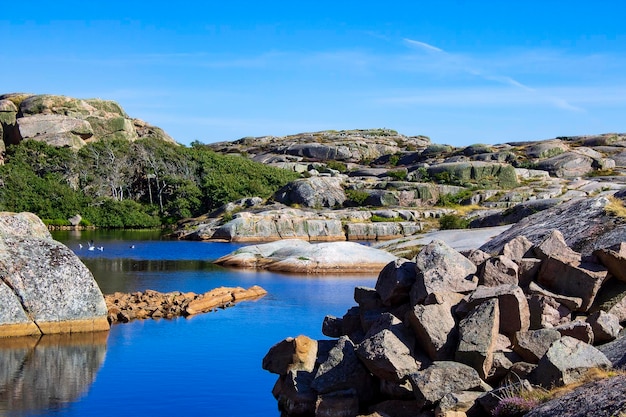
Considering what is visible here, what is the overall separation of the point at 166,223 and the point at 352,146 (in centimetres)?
6422

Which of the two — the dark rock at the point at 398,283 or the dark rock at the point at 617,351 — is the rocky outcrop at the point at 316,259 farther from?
the dark rock at the point at 617,351

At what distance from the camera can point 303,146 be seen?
16425 cm

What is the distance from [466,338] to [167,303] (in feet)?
72.8

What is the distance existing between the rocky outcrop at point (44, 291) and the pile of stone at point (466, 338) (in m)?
10.8

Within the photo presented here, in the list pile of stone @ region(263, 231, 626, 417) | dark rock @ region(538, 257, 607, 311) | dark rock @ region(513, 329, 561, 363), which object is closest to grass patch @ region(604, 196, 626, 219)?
pile of stone @ region(263, 231, 626, 417)

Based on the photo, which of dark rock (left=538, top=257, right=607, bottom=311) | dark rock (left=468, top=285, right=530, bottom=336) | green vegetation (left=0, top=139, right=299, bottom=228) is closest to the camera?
dark rock (left=468, top=285, right=530, bottom=336)

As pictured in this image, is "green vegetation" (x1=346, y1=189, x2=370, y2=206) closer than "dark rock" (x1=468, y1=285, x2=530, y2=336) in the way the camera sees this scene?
No

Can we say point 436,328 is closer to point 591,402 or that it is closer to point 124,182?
point 591,402

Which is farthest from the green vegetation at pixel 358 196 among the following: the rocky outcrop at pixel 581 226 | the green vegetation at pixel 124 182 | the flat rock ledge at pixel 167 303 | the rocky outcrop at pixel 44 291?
the rocky outcrop at pixel 44 291

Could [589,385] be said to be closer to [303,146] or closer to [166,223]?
[166,223]

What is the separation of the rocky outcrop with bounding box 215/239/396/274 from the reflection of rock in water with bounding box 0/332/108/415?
969 inches

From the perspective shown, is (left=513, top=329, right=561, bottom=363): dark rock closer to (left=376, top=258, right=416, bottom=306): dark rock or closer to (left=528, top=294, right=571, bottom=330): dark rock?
(left=528, top=294, right=571, bottom=330): dark rock

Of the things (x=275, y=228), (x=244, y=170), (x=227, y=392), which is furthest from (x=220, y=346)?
(x=244, y=170)

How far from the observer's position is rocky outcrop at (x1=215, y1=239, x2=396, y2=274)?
50.7m
